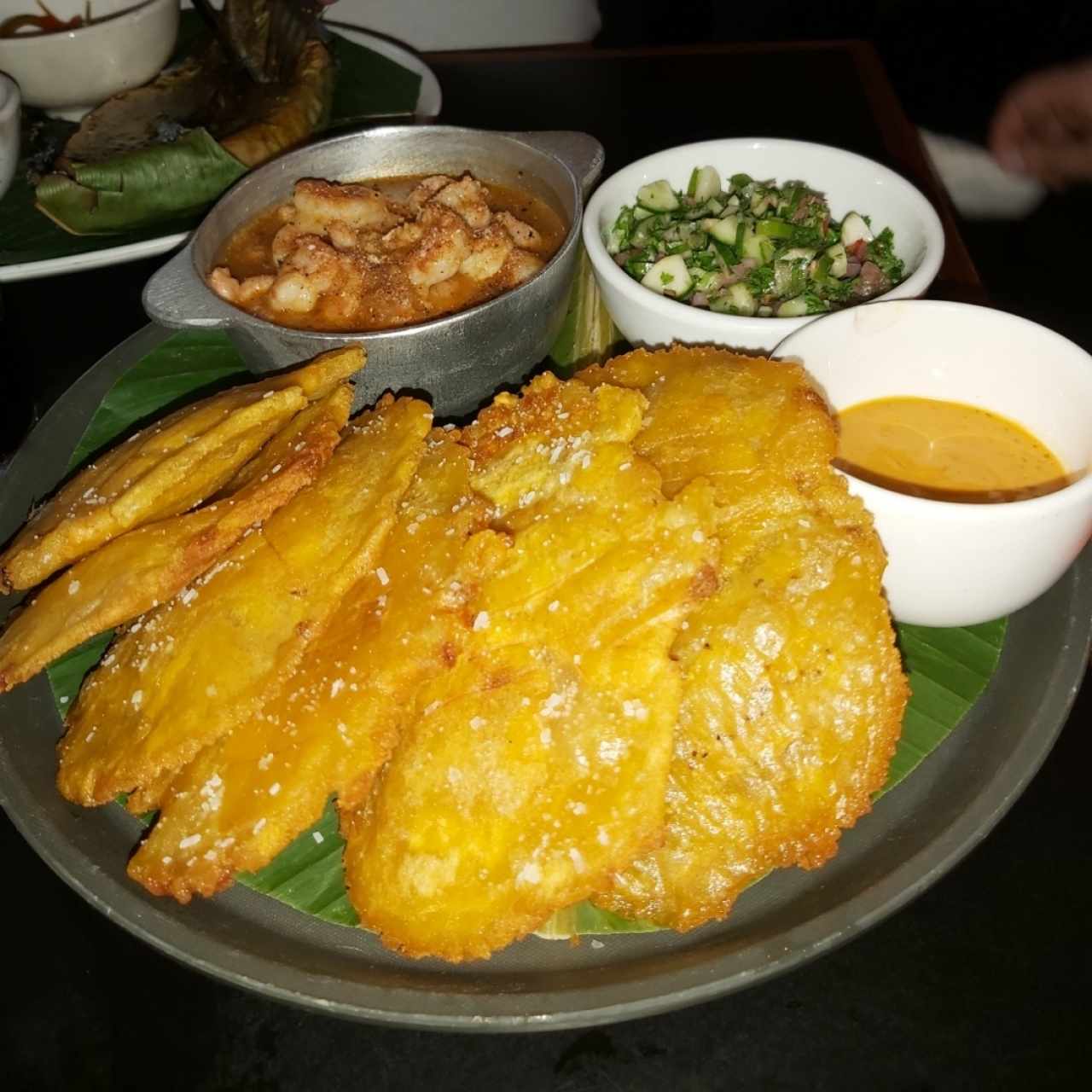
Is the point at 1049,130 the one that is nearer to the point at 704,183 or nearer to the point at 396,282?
the point at 704,183

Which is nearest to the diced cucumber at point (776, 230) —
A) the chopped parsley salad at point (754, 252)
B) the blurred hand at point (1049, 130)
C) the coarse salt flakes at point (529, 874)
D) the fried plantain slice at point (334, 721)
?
the chopped parsley salad at point (754, 252)

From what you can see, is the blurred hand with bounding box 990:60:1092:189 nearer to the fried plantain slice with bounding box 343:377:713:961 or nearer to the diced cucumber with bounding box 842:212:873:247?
the diced cucumber with bounding box 842:212:873:247

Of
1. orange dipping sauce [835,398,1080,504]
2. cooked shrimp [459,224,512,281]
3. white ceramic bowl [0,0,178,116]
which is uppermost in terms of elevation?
white ceramic bowl [0,0,178,116]

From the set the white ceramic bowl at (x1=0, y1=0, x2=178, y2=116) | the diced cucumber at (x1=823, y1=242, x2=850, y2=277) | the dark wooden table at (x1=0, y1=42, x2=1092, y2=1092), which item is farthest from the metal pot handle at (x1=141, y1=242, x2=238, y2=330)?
the white ceramic bowl at (x1=0, y1=0, x2=178, y2=116)

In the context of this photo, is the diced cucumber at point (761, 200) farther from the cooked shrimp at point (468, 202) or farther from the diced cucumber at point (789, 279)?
the cooked shrimp at point (468, 202)

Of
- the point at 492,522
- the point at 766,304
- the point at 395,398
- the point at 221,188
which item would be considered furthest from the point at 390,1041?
the point at 221,188

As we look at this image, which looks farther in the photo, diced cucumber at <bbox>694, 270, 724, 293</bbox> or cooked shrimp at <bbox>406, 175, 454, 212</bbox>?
cooked shrimp at <bbox>406, 175, 454, 212</bbox>

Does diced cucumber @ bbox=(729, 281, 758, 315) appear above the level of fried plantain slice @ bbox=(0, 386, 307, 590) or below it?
below

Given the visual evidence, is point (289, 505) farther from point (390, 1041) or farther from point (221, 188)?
point (221, 188)
